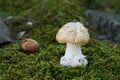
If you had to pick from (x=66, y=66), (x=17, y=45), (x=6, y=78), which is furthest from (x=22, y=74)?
(x=17, y=45)

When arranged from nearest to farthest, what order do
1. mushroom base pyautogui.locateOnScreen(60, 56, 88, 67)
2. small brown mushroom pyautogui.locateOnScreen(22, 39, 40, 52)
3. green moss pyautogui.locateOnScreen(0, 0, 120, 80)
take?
green moss pyautogui.locateOnScreen(0, 0, 120, 80)
mushroom base pyautogui.locateOnScreen(60, 56, 88, 67)
small brown mushroom pyautogui.locateOnScreen(22, 39, 40, 52)

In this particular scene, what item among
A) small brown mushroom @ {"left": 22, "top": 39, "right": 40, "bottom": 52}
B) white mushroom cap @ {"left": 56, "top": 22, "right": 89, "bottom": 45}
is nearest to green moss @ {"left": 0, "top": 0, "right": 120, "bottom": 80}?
small brown mushroom @ {"left": 22, "top": 39, "right": 40, "bottom": 52}

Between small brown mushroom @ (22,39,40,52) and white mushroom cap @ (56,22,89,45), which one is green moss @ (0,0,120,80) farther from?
white mushroom cap @ (56,22,89,45)

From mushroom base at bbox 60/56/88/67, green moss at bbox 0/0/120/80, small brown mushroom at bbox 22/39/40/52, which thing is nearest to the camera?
green moss at bbox 0/0/120/80

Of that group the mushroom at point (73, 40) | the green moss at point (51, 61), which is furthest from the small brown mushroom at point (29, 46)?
the mushroom at point (73, 40)

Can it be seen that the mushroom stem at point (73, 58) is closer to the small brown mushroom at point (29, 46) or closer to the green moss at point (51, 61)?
the green moss at point (51, 61)

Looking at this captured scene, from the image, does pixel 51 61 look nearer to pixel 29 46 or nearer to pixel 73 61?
pixel 73 61

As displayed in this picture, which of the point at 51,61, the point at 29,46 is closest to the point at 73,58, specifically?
the point at 51,61

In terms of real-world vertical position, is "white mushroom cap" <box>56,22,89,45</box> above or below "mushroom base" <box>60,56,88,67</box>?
above
